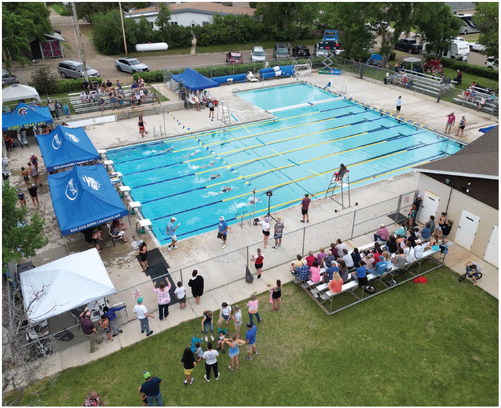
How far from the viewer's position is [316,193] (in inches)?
816

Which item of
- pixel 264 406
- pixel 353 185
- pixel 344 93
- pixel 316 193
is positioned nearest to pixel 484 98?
pixel 344 93

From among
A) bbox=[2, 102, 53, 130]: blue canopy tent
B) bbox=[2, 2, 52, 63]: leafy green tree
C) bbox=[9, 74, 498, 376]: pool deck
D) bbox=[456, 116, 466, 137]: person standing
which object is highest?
bbox=[2, 2, 52, 63]: leafy green tree

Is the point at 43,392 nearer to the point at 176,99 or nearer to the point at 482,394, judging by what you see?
the point at 482,394

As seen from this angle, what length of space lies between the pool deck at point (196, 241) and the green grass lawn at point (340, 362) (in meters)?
0.49

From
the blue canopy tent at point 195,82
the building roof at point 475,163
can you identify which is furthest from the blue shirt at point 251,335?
the blue canopy tent at point 195,82

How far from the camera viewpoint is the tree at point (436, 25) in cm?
3422

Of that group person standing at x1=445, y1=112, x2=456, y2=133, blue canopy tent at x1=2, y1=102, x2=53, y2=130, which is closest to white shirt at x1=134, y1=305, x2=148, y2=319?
blue canopy tent at x1=2, y1=102, x2=53, y2=130

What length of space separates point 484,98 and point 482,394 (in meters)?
24.3

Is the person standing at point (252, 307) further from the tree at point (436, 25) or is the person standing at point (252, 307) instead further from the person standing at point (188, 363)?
the tree at point (436, 25)

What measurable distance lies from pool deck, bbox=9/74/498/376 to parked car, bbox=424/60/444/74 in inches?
343

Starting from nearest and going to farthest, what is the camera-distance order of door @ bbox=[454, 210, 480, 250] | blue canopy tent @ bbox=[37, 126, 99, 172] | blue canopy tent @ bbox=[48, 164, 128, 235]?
blue canopy tent @ bbox=[48, 164, 128, 235], door @ bbox=[454, 210, 480, 250], blue canopy tent @ bbox=[37, 126, 99, 172]

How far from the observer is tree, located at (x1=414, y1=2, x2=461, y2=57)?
34.2 m

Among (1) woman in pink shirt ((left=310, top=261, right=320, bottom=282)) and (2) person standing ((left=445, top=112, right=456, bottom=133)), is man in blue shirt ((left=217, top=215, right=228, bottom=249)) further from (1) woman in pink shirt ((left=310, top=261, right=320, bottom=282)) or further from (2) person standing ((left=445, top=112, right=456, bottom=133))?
(2) person standing ((left=445, top=112, right=456, bottom=133))

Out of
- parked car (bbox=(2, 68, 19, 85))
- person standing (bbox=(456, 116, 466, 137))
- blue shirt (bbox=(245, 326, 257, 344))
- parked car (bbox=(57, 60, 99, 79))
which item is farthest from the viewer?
parked car (bbox=(57, 60, 99, 79))
